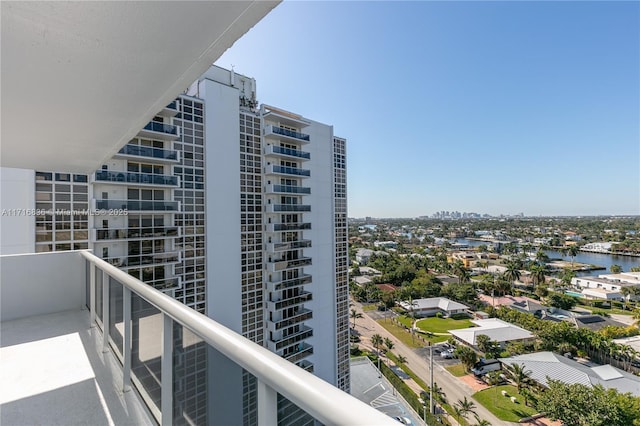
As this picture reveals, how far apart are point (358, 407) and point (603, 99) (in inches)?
1713

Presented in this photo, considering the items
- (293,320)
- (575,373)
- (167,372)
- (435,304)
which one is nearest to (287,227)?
(293,320)

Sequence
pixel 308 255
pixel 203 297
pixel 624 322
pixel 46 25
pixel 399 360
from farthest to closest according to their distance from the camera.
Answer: pixel 624 322 < pixel 399 360 < pixel 308 255 < pixel 203 297 < pixel 46 25

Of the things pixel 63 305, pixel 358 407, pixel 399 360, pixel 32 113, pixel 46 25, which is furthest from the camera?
pixel 399 360

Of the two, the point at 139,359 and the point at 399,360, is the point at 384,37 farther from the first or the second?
the point at 399,360

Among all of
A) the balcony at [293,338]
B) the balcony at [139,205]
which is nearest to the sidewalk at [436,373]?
the balcony at [293,338]

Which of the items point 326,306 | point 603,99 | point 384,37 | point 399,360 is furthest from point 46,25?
point 603,99

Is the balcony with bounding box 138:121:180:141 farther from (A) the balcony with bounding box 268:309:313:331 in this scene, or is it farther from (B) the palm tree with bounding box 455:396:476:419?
(B) the palm tree with bounding box 455:396:476:419

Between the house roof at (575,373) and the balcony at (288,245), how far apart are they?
49.6ft

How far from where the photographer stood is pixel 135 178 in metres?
8.57

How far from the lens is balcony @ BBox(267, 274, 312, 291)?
11.2 m

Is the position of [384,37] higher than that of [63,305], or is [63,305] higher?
[384,37]

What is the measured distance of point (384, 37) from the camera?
1092 centimetres

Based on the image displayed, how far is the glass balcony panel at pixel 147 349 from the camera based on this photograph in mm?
1246

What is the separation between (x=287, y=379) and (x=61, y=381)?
2.04 m
